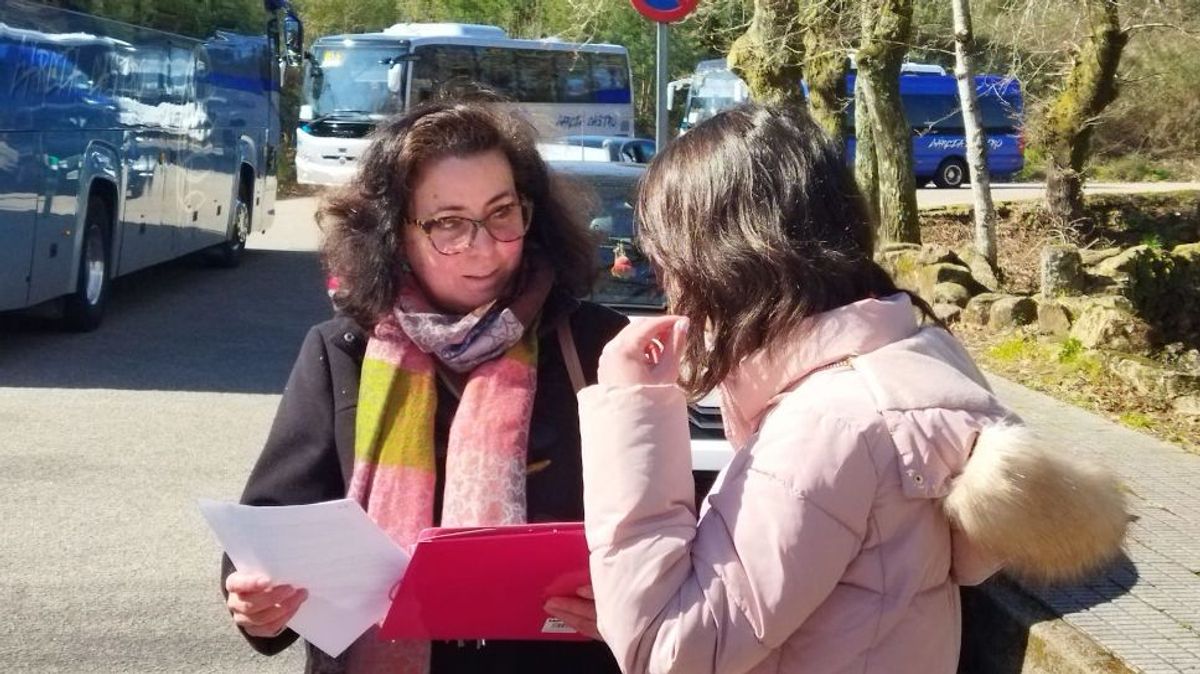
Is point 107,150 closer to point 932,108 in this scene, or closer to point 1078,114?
point 1078,114

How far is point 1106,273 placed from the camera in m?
12.6

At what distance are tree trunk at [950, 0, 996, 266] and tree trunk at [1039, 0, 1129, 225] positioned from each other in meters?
3.18

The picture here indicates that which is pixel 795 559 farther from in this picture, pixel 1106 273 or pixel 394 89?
pixel 394 89

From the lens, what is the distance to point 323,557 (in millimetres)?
2223

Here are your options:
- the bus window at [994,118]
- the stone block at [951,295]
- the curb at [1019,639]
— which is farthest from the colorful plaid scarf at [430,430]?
the bus window at [994,118]

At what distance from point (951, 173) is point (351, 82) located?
18.3m

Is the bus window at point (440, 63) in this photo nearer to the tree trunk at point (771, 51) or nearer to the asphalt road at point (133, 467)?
the tree trunk at point (771, 51)

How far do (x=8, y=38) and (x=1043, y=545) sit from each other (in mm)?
9836

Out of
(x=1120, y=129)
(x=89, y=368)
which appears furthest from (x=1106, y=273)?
(x=1120, y=129)

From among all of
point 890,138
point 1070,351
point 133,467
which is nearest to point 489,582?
point 133,467

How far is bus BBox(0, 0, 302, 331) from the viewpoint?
417 inches

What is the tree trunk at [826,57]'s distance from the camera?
15867mm

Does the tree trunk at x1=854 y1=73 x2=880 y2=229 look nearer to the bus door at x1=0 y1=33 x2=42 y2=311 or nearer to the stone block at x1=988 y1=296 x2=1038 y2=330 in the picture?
the stone block at x1=988 y1=296 x2=1038 y2=330

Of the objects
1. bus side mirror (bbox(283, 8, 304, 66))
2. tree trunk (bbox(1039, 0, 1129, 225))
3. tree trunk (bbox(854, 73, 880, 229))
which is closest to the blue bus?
tree trunk (bbox(1039, 0, 1129, 225))
